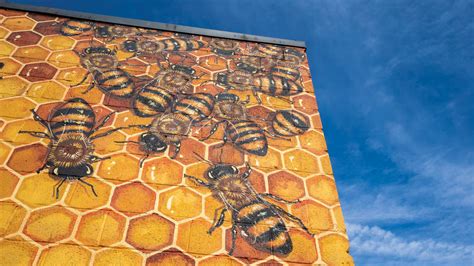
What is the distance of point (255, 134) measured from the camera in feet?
11.1

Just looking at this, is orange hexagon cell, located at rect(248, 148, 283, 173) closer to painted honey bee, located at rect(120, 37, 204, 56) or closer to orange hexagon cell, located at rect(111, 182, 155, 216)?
orange hexagon cell, located at rect(111, 182, 155, 216)

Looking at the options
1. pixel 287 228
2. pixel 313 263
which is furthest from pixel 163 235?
pixel 313 263

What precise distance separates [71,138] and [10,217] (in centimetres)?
82

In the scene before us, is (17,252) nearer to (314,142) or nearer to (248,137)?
(248,137)

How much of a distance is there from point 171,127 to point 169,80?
74 cm

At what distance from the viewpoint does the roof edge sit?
13.9 ft

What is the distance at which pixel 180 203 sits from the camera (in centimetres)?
269

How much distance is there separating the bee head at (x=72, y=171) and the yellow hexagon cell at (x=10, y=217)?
1.18ft

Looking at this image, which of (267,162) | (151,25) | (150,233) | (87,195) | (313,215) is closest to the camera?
(150,233)

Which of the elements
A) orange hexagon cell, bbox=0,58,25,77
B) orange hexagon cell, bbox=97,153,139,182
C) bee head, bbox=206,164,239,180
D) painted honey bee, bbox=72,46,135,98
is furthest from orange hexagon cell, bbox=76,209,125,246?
orange hexagon cell, bbox=0,58,25,77

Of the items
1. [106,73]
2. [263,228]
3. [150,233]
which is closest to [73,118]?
[106,73]

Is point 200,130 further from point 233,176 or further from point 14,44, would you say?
point 14,44

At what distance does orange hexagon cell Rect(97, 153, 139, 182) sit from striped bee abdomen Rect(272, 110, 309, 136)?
4.92 feet

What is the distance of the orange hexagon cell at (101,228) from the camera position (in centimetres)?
236
